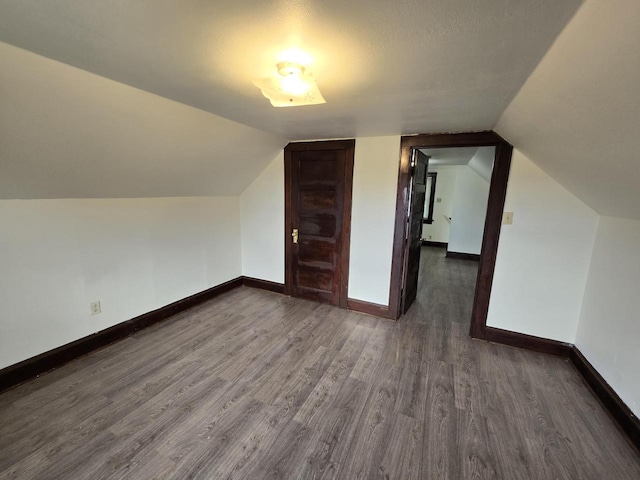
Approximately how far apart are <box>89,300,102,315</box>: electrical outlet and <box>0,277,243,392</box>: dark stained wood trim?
186mm

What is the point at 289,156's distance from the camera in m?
3.31

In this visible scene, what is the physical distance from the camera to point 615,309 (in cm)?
189

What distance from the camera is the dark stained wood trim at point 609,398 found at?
1.58 m

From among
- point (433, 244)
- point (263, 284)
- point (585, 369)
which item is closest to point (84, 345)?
point (263, 284)

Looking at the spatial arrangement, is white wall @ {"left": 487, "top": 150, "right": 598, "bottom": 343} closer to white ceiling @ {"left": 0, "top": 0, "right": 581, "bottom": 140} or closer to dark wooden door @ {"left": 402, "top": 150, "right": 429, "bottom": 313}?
dark wooden door @ {"left": 402, "top": 150, "right": 429, "bottom": 313}

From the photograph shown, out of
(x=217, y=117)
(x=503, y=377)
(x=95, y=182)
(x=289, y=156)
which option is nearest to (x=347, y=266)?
(x=289, y=156)

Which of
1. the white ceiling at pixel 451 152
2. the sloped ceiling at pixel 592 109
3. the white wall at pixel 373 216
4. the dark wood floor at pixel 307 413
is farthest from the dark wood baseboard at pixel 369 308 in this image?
the sloped ceiling at pixel 592 109

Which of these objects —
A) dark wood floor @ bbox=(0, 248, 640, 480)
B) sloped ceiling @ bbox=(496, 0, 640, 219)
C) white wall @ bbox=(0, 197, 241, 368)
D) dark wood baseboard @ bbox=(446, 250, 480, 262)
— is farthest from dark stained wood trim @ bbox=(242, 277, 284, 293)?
dark wood baseboard @ bbox=(446, 250, 480, 262)

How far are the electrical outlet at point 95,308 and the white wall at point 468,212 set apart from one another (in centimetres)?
621

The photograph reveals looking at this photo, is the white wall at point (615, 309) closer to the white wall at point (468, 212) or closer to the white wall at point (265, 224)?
Answer: the white wall at point (265, 224)

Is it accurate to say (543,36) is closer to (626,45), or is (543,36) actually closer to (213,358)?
(626,45)

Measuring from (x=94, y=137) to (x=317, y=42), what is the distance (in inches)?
64.8

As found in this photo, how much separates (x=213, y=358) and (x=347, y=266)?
1.70 metres

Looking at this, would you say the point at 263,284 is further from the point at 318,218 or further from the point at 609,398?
the point at 609,398
